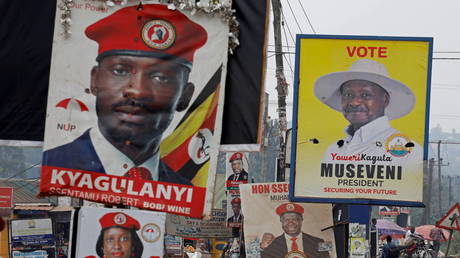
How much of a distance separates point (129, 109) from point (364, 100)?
7.66 meters

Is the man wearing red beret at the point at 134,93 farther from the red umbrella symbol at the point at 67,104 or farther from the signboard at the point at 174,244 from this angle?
the signboard at the point at 174,244

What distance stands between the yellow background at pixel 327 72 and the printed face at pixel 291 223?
1.57 feet

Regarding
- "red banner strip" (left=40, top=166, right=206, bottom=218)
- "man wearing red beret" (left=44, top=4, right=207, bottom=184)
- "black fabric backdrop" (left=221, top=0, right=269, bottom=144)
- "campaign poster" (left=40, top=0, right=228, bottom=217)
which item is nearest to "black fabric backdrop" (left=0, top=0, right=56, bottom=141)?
"campaign poster" (left=40, top=0, right=228, bottom=217)

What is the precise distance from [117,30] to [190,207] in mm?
1944

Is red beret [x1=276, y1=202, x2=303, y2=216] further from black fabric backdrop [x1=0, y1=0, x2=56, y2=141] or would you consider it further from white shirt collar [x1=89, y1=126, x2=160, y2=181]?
black fabric backdrop [x1=0, y1=0, x2=56, y2=141]

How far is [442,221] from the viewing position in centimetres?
1966

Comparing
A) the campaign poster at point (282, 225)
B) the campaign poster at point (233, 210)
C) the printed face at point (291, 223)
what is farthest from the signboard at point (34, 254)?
the printed face at point (291, 223)

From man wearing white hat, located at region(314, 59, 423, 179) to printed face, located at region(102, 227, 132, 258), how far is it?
6.62 metres

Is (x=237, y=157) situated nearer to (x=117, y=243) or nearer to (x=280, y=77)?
(x=280, y=77)

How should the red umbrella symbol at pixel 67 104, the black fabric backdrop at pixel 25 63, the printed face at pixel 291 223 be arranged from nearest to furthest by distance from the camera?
the red umbrella symbol at pixel 67 104
the black fabric backdrop at pixel 25 63
the printed face at pixel 291 223

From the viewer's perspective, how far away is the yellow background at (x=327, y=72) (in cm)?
1548

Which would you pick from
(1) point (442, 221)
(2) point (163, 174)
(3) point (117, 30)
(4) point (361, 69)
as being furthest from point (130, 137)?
(1) point (442, 221)

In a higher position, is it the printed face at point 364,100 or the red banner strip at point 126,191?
the printed face at point 364,100

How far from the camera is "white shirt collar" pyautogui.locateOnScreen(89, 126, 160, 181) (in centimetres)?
865
